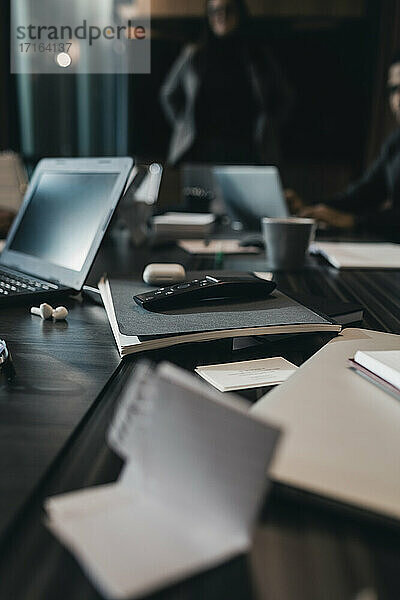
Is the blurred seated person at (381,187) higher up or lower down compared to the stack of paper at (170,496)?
lower down

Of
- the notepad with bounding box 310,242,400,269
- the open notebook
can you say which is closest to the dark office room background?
the notepad with bounding box 310,242,400,269

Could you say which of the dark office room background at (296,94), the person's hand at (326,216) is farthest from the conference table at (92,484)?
the dark office room background at (296,94)

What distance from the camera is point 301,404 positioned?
17.3 inches

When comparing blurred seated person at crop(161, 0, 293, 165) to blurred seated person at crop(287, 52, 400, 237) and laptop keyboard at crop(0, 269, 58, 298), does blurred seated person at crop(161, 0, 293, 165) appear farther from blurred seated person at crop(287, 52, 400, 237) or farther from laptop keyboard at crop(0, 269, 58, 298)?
laptop keyboard at crop(0, 269, 58, 298)

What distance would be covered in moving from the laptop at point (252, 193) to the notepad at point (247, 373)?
110cm

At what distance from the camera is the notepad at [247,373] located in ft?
1.72

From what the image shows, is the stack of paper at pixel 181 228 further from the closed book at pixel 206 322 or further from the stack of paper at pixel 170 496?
the stack of paper at pixel 170 496

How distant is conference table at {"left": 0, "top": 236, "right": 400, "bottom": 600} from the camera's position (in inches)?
10.9

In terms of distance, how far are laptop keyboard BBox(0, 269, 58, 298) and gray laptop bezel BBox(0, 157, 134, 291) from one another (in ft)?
0.07

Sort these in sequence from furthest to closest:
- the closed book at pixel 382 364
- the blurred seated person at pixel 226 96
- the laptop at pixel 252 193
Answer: the blurred seated person at pixel 226 96
the laptop at pixel 252 193
the closed book at pixel 382 364

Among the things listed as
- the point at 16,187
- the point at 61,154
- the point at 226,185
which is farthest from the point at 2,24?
the point at 226,185

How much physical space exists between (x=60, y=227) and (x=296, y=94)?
12.2 feet

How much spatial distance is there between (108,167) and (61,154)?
11.1 feet

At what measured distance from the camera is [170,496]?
1.03 ft
